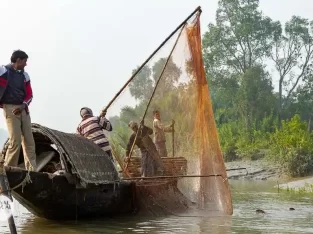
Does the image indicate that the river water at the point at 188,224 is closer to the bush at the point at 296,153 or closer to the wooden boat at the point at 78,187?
the wooden boat at the point at 78,187

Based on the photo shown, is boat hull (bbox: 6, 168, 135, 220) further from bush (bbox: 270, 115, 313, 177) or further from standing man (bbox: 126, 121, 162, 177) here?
bush (bbox: 270, 115, 313, 177)

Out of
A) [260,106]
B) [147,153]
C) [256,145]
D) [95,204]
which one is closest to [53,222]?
[95,204]

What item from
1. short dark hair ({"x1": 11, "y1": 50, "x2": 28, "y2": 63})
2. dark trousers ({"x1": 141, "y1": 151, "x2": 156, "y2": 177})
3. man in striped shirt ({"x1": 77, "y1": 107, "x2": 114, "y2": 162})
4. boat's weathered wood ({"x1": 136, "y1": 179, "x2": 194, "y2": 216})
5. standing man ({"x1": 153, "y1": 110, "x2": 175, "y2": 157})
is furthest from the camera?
standing man ({"x1": 153, "y1": 110, "x2": 175, "y2": 157})

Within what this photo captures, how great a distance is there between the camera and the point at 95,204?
336 inches

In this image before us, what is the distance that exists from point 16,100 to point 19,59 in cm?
54

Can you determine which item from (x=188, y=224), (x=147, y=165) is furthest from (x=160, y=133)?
(x=188, y=224)

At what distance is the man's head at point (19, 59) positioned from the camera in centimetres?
727

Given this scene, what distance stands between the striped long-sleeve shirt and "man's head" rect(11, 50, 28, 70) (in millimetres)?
2212

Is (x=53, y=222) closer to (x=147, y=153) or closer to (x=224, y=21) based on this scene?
(x=147, y=153)

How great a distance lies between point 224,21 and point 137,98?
28.3 meters

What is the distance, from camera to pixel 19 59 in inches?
287

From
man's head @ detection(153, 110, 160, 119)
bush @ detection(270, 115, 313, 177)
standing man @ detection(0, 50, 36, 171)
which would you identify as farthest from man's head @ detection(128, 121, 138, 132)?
bush @ detection(270, 115, 313, 177)

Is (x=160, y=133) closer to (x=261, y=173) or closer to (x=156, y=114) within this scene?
(x=156, y=114)

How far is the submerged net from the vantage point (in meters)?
9.47
